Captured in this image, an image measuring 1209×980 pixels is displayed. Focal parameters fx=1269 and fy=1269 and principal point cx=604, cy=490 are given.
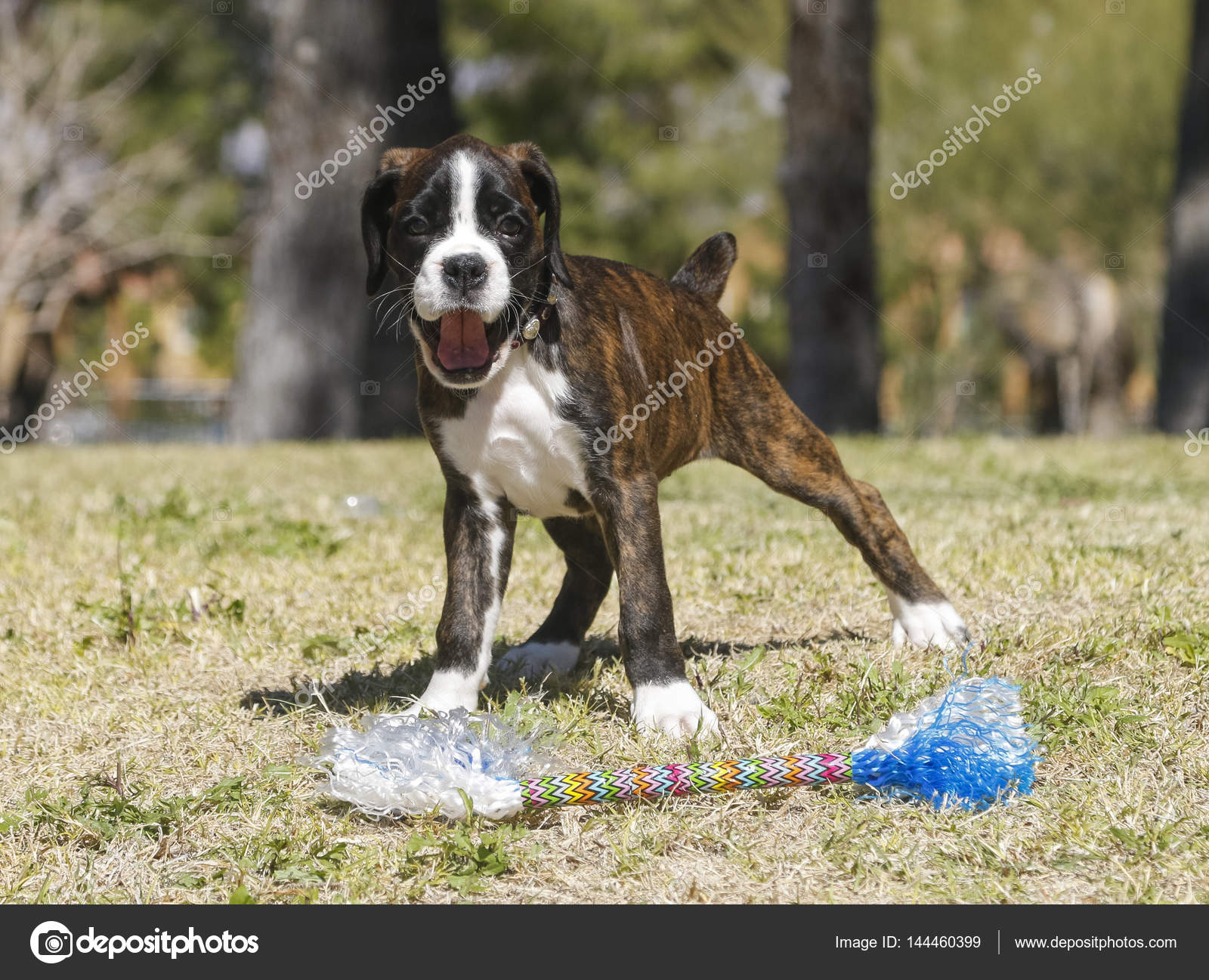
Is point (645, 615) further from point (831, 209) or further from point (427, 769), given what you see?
point (831, 209)

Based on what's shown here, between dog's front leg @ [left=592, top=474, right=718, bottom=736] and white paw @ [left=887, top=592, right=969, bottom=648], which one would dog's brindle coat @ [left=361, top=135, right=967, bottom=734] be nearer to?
dog's front leg @ [left=592, top=474, right=718, bottom=736]

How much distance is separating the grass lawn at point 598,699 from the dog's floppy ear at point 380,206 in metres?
1.24

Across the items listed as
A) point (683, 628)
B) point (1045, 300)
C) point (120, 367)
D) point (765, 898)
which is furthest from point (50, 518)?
point (120, 367)

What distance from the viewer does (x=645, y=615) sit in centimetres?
333

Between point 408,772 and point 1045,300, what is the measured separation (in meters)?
27.2

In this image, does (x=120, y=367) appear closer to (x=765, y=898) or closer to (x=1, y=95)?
(x=1, y=95)

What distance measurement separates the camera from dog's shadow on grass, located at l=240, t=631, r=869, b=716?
11.8ft

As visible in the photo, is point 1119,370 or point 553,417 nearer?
point 553,417

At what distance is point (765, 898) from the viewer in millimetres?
2432

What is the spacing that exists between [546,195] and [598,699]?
1423mm

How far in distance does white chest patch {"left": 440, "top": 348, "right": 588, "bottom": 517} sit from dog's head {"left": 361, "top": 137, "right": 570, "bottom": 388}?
0.31 feet

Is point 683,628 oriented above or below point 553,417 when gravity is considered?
below
